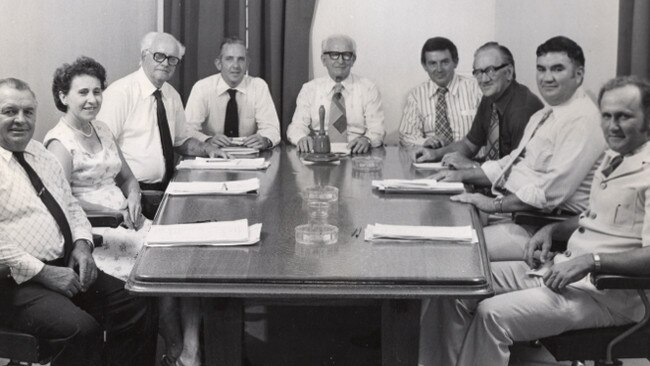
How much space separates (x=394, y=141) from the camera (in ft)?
18.8

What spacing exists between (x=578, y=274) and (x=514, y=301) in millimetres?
197

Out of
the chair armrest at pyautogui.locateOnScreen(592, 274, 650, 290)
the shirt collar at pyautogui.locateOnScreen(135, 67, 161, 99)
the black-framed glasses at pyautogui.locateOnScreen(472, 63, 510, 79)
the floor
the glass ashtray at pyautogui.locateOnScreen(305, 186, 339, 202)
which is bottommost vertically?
the floor

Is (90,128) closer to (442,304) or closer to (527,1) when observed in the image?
(442,304)

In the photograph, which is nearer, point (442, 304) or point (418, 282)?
point (418, 282)

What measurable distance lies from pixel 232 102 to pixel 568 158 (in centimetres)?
240

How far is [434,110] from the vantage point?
501 cm

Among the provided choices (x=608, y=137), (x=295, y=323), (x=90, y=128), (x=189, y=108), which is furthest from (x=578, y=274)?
(x=189, y=108)

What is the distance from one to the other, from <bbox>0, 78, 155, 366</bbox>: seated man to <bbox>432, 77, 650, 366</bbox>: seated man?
3.58 ft

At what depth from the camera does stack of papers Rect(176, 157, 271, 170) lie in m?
3.59

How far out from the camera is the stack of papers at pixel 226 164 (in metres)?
3.59

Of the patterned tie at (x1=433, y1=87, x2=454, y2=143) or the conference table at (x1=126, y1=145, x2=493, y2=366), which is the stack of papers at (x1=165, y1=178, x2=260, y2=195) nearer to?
the conference table at (x1=126, y1=145, x2=493, y2=366)

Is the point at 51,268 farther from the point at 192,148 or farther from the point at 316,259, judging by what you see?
the point at 192,148

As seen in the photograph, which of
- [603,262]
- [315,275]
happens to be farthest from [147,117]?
[603,262]

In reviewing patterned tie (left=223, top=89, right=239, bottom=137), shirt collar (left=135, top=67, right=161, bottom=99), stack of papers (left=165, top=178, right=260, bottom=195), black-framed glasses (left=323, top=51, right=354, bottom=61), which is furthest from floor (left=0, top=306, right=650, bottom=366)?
black-framed glasses (left=323, top=51, right=354, bottom=61)
